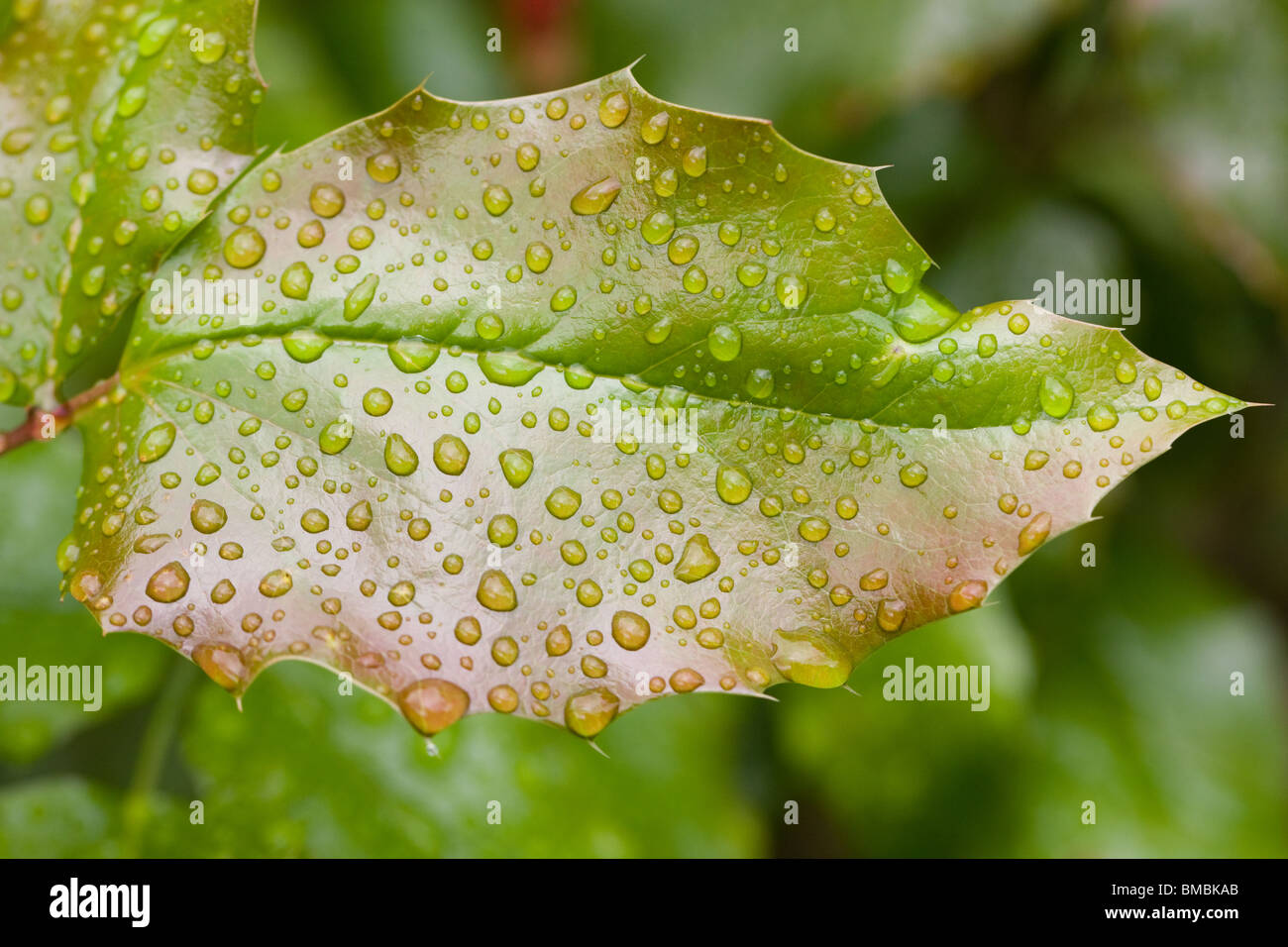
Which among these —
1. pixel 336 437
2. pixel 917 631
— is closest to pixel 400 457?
pixel 336 437

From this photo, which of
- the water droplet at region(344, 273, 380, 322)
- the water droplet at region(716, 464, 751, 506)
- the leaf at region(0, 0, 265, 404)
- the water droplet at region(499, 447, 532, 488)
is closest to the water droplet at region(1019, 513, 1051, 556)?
the water droplet at region(716, 464, 751, 506)

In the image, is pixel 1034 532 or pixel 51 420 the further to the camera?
pixel 51 420

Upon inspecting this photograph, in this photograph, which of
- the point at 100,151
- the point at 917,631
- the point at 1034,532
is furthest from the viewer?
the point at 917,631

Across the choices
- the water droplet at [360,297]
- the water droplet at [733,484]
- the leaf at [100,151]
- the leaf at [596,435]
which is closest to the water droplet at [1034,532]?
the leaf at [596,435]

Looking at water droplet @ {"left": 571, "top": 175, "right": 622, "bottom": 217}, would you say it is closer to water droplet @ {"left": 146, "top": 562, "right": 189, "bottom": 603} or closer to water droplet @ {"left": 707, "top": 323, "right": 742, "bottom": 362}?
water droplet @ {"left": 707, "top": 323, "right": 742, "bottom": 362}

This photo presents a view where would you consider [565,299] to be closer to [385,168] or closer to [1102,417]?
[385,168]

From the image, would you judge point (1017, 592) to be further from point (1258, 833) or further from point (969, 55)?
point (969, 55)
